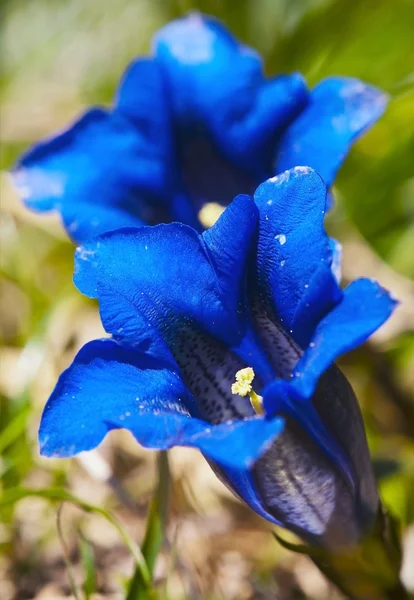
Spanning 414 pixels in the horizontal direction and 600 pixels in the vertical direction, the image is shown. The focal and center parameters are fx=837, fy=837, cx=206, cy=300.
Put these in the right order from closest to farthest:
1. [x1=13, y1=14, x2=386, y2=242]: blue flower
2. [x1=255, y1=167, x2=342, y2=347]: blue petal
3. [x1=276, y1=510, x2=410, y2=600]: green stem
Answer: [x1=255, y1=167, x2=342, y2=347]: blue petal < [x1=276, y1=510, x2=410, y2=600]: green stem < [x1=13, y1=14, x2=386, y2=242]: blue flower

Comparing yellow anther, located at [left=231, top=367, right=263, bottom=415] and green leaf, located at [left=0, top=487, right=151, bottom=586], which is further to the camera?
green leaf, located at [left=0, top=487, right=151, bottom=586]

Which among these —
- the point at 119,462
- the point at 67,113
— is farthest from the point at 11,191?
the point at 119,462

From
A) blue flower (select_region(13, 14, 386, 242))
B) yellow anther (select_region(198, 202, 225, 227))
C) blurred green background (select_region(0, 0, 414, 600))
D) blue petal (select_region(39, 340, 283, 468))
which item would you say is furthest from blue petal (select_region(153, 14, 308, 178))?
blue petal (select_region(39, 340, 283, 468))

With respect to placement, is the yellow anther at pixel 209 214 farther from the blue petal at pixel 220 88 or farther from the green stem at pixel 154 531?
the green stem at pixel 154 531

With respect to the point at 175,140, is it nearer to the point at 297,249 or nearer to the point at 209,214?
the point at 209,214

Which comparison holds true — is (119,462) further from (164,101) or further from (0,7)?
(0,7)

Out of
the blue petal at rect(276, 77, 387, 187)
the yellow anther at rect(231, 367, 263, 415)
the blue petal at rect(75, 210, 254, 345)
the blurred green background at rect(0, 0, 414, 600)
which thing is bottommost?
Result: the blurred green background at rect(0, 0, 414, 600)

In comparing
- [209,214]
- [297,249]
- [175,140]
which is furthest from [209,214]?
[297,249]

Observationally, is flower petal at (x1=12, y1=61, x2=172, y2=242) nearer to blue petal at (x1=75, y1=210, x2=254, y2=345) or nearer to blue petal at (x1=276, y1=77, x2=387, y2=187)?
blue petal at (x1=276, y1=77, x2=387, y2=187)
